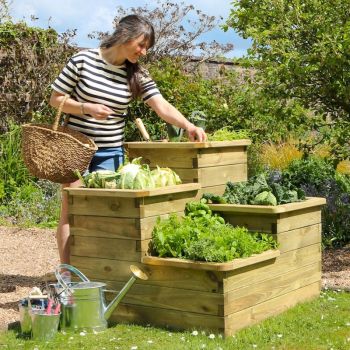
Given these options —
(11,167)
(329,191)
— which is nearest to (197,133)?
(329,191)

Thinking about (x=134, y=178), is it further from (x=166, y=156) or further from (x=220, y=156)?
(x=220, y=156)

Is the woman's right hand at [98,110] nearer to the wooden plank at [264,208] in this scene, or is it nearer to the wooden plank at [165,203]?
the wooden plank at [165,203]

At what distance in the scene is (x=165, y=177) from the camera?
4.89 metres

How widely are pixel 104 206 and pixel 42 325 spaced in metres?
0.77

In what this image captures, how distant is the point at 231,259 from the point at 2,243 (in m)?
3.63

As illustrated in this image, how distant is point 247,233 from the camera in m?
4.89

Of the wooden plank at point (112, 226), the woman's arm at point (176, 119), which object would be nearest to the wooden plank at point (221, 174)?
the woman's arm at point (176, 119)

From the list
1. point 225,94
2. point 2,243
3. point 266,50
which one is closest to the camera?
point 266,50

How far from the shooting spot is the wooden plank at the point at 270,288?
4.50 meters

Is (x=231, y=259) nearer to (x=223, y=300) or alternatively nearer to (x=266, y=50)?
(x=223, y=300)

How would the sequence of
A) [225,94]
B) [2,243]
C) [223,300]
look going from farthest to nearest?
1. [225,94]
2. [2,243]
3. [223,300]

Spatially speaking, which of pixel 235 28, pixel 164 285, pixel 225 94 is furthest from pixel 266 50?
pixel 225 94

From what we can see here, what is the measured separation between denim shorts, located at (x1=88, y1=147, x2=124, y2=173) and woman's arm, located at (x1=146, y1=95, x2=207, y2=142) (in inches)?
14.4

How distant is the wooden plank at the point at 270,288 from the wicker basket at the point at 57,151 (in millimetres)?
1231
